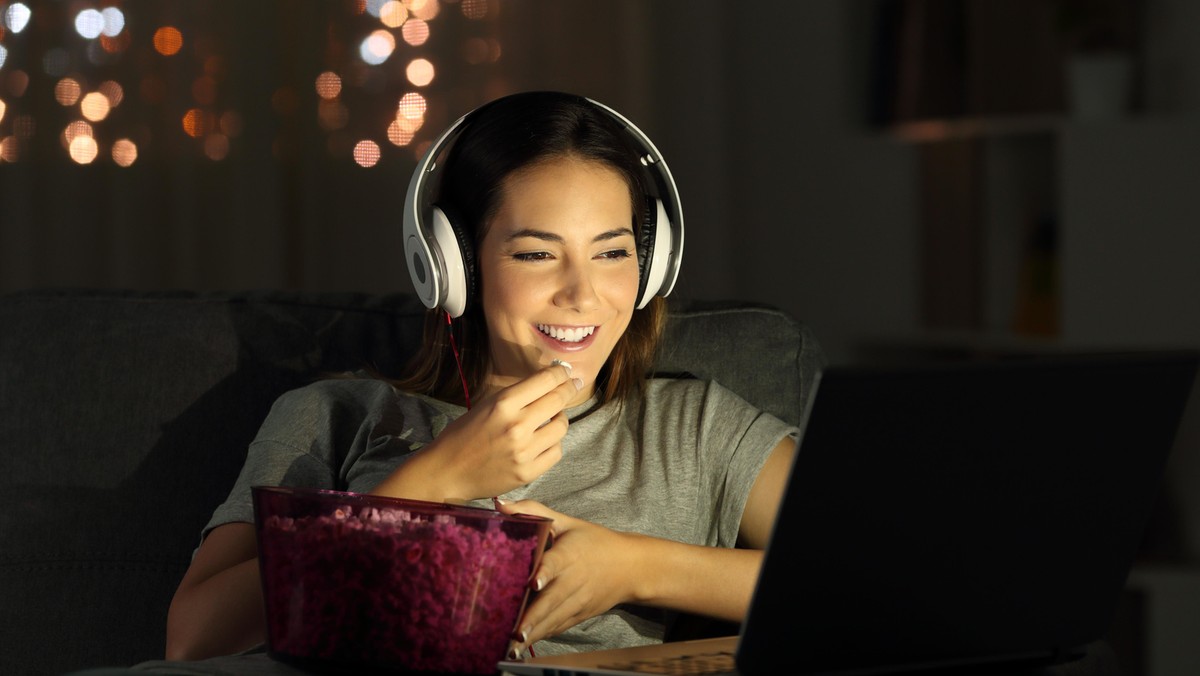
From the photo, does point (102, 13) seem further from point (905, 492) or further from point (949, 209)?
point (905, 492)

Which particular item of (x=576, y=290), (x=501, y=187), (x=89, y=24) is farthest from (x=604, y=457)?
(x=89, y=24)

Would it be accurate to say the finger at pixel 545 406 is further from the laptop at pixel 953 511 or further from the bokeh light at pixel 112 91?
the bokeh light at pixel 112 91

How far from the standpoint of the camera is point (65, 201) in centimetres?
318

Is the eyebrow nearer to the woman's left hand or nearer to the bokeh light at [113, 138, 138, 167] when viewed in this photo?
the woman's left hand

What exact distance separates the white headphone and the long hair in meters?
0.02

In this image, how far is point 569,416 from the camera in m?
1.39

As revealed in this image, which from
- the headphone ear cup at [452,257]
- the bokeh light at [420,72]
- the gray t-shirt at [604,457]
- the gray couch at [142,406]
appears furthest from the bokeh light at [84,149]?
the headphone ear cup at [452,257]

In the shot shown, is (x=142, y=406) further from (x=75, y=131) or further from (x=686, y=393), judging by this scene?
(x=75, y=131)

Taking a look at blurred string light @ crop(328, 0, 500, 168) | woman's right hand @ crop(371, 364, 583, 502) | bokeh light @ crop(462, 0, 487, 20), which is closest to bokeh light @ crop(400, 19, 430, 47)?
blurred string light @ crop(328, 0, 500, 168)

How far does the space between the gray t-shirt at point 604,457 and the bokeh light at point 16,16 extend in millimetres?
2198

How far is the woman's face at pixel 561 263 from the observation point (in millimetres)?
1279

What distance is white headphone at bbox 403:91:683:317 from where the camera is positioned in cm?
125

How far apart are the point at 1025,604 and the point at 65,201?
288 cm

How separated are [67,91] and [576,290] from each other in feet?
7.78
